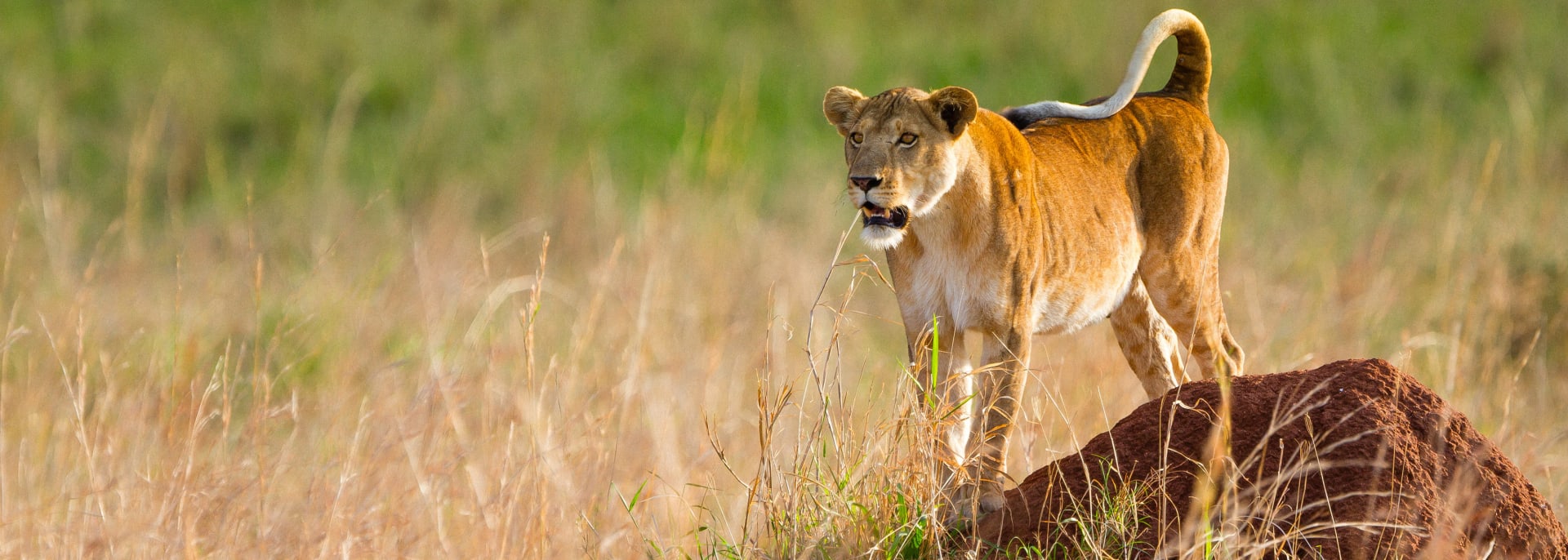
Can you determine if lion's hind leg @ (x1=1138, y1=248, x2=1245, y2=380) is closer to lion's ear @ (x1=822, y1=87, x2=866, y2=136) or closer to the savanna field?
the savanna field

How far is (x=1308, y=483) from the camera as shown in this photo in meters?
3.97

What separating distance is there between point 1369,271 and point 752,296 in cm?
457

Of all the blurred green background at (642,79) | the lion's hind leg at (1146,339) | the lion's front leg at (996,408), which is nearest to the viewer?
the lion's front leg at (996,408)

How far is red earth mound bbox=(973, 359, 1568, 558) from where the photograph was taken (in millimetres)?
3771

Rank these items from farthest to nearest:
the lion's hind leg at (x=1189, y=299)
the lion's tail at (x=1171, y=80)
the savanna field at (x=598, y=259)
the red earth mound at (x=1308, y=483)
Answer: the lion's hind leg at (x=1189, y=299) < the savanna field at (x=598, y=259) < the lion's tail at (x=1171, y=80) < the red earth mound at (x=1308, y=483)

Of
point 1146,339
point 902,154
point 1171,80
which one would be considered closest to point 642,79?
point 1171,80

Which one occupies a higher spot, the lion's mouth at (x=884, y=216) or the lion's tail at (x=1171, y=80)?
the lion's tail at (x=1171, y=80)

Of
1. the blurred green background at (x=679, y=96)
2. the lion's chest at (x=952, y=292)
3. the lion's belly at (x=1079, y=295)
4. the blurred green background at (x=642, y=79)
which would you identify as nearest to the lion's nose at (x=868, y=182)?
the lion's chest at (x=952, y=292)

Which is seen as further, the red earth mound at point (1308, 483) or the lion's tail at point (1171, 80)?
the lion's tail at point (1171, 80)

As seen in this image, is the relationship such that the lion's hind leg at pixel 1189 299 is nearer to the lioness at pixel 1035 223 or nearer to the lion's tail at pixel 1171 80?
the lioness at pixel 1035 223

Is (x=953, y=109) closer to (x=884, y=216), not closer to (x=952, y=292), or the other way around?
(x=884, y=216)

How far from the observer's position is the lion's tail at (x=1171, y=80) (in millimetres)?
5035

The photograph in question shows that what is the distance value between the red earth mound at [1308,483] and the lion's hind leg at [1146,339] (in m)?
1.34

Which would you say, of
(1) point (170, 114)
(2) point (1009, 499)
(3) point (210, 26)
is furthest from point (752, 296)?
(3) point (210, 26)
